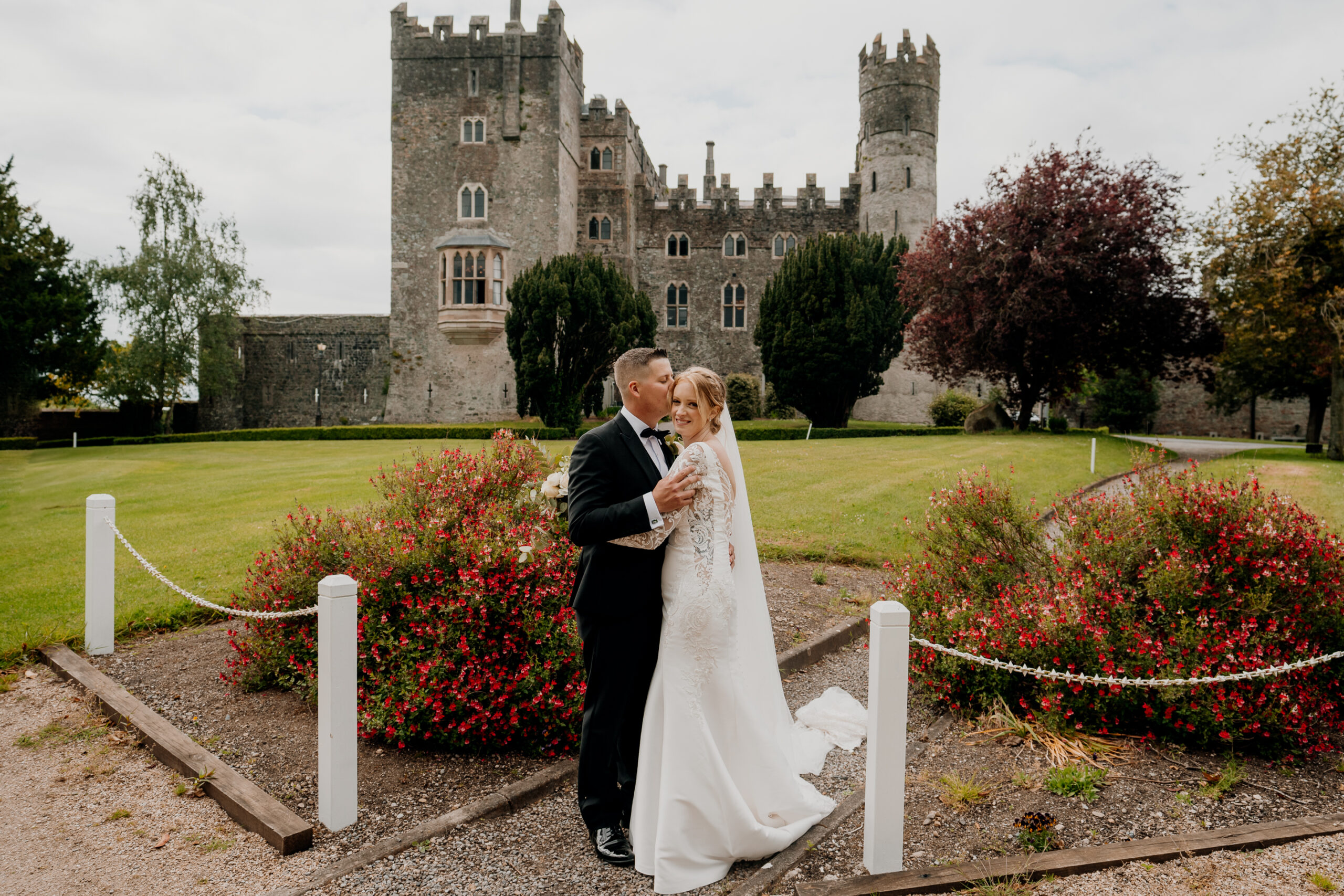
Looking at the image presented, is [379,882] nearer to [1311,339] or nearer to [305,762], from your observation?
[305,762]

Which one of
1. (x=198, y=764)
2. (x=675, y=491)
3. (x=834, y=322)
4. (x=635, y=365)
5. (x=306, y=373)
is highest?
(x=834, y=322)

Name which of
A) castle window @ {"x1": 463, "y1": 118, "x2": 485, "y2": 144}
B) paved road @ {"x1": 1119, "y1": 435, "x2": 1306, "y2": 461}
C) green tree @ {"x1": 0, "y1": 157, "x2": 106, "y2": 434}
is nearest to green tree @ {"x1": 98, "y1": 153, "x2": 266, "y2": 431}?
green tree @ {"x1": 0, "y1": 157, "x2": 106, "y2": 434}

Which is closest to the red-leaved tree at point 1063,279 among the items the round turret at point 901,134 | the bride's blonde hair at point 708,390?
the round turret at point 901,134

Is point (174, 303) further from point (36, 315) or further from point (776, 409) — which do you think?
point (776, 409)

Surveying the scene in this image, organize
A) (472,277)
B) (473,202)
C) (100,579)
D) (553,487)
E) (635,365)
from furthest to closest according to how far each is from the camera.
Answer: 1. (473,202)
2. (472,277)
3. (100,579)
4. (553,487)
5. (635,365)

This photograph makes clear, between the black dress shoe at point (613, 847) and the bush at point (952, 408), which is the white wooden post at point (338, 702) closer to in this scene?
the black dress shoe at point (613, 847)

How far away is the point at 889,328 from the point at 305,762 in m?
26.3

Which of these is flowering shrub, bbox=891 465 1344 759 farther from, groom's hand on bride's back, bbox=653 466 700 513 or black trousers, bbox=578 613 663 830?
groom's hand on bride's back, bbox=653 466 700 513

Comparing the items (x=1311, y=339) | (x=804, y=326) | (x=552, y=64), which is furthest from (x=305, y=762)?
(x=552, y=64)

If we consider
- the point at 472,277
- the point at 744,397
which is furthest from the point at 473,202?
the point at 744,397

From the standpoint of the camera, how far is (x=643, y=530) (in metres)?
3.11

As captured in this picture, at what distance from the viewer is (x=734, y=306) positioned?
36500 mm

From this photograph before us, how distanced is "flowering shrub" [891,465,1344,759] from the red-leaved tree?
1656 centimetres

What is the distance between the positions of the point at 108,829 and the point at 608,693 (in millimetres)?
2542
